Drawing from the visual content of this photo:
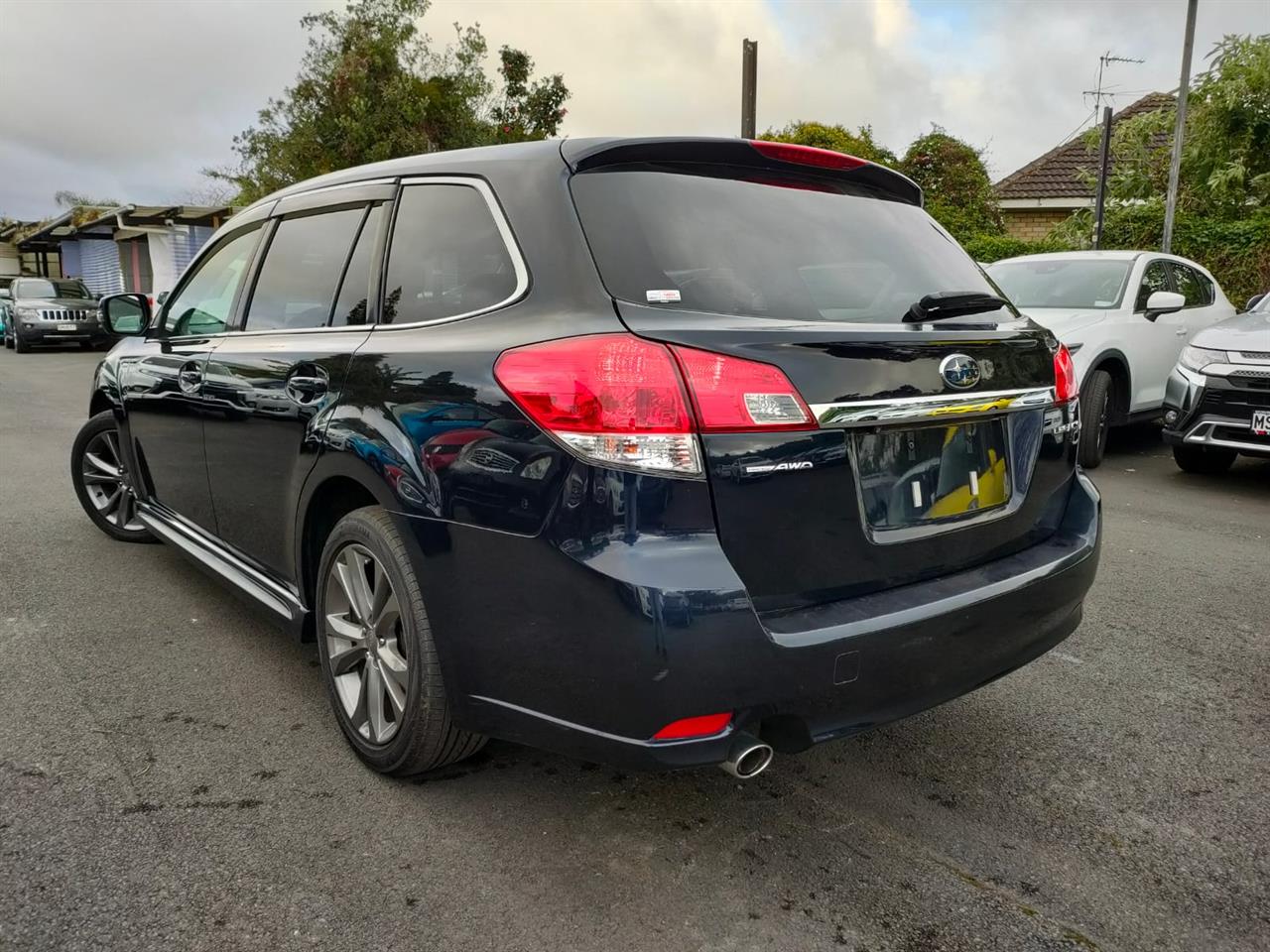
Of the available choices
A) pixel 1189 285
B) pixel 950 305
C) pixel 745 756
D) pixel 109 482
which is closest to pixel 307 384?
pixel 745 756

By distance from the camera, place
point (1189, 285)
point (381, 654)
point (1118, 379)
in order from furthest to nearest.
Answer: point (1189, 285)
point (1118, 379)
point (381, 654)

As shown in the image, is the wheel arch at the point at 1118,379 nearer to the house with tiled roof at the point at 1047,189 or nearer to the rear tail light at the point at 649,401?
the rear tail light at the point at 649,401

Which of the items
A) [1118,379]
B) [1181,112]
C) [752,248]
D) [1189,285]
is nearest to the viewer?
[752,248]

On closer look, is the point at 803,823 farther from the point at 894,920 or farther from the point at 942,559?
the point at 942,559

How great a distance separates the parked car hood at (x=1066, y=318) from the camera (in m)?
7.23

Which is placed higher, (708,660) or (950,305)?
(950,305)

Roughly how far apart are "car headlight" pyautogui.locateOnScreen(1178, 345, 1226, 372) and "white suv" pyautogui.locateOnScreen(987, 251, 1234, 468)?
48cm

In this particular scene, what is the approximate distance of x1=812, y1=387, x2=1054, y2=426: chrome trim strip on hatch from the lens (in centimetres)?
212

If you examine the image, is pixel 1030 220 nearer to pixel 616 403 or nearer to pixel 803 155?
pixel 803 155

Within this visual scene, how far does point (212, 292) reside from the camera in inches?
154

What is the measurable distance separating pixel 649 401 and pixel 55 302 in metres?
23.0

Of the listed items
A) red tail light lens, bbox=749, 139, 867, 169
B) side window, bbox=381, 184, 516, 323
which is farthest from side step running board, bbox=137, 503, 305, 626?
red tail light lens, bbox=749, 139, 867, 169

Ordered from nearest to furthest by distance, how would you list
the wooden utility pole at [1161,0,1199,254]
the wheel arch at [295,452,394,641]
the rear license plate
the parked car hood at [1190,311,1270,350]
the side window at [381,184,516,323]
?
the rear license plate < the side window at [381,184,516,323] < the wheel arch at [295,452,394,641] < the parked car hood at [1190,311,1270,350] < the wooden utility pole at [1161,0,1199,254]

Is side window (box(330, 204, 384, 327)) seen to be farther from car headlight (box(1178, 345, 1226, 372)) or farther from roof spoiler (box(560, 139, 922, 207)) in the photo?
car headlight (box(1178, 345, 1226, 372))
